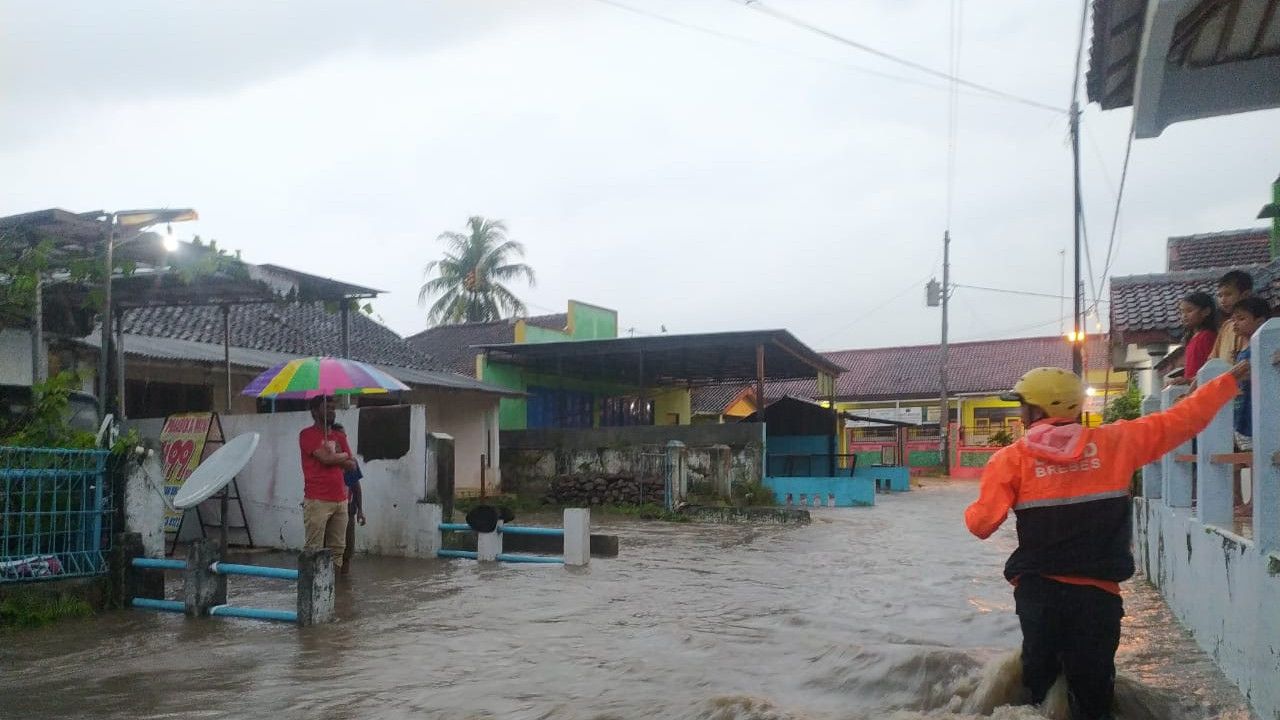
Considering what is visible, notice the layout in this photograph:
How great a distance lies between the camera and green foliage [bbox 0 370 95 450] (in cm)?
765

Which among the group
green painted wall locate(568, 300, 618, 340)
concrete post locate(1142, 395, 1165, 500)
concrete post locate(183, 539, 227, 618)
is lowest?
concrete post locate(183, 539, 227, 618)

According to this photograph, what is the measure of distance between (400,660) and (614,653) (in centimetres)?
130

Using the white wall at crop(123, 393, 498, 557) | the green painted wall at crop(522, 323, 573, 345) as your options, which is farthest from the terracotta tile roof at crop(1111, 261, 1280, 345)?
the green painted wall at crop(522, 323, 573, 345)

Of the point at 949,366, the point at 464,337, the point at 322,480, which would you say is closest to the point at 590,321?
the point at 464,337

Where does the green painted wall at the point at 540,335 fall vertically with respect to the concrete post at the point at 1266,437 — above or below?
above

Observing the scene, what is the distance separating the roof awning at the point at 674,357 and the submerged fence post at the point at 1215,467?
15208 mm

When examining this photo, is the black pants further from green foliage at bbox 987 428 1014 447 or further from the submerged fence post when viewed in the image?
green foliage at bbox 987 428 1014 447

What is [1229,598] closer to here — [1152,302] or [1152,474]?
[1152,474]

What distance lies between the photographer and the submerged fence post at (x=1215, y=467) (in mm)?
5227

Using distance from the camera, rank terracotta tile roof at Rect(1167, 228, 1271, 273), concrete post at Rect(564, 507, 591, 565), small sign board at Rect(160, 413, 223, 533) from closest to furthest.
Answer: concrete post at Rect(564, 507, 591, 565) → small sign board at Rect(160, 413, 223, 533) → terracotta tile roof at Rect(1167, 228, 1271, 273)

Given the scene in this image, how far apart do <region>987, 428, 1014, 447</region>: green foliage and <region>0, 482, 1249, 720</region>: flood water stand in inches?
1021

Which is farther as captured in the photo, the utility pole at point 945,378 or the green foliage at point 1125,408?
the utility pole at point 945,378

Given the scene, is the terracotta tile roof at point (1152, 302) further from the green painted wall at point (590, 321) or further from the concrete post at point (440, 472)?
the green painted wall at point (590, 321)

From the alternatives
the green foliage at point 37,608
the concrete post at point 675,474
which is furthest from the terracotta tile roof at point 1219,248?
the green foliage at point 37,608
